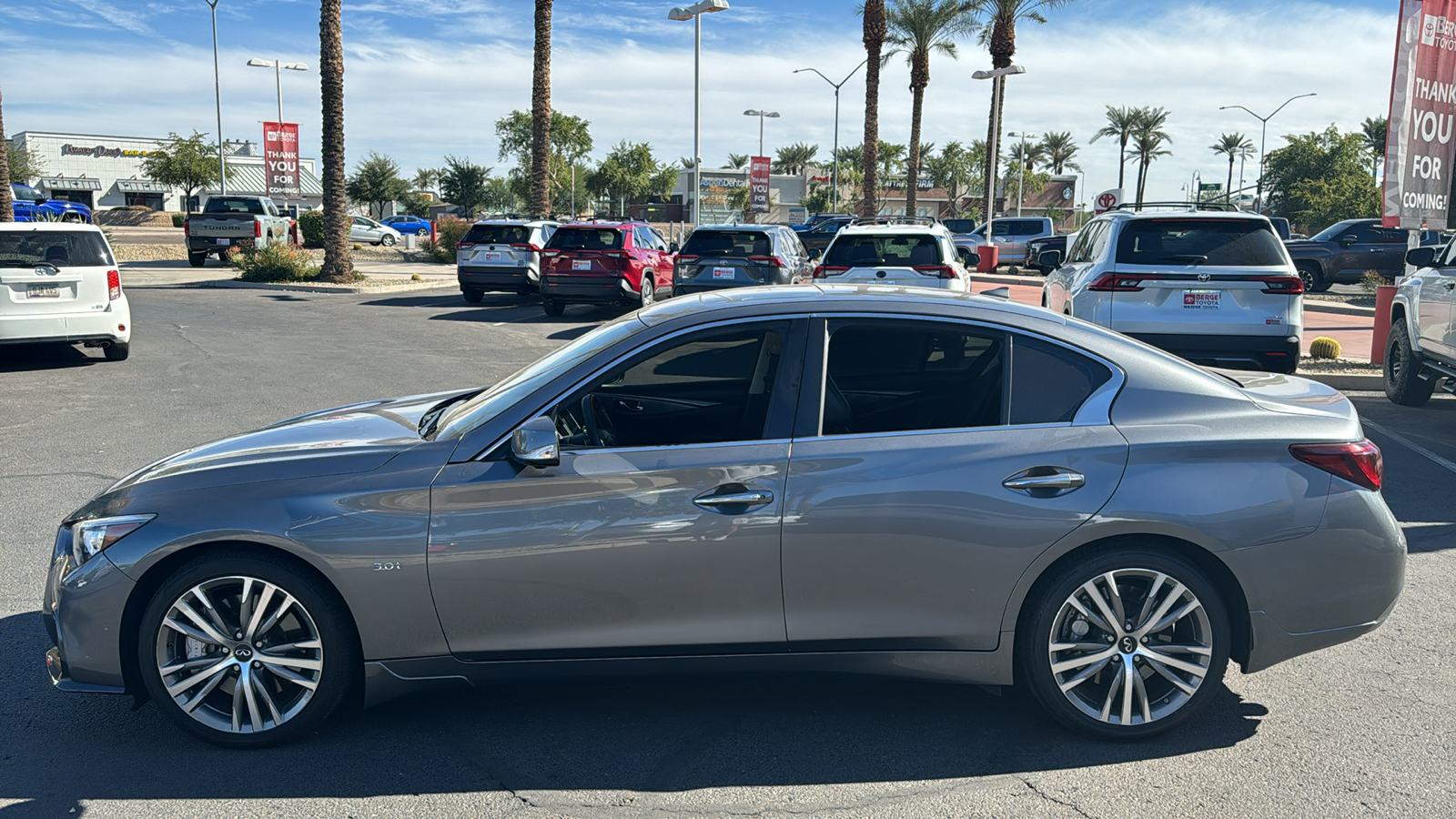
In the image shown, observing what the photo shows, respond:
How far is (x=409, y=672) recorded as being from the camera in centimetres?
388

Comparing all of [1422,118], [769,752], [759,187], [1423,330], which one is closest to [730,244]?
[1423,330]

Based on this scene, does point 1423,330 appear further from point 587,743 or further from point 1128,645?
point 587,743

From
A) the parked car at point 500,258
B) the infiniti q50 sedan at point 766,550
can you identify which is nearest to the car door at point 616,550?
the infiniti q50 sedan at point 766,550

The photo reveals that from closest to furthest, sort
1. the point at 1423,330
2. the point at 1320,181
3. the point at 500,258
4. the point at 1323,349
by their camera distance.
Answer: the point at 1423,330 → the point at 1323,349 → the point at 500,258 → the point at 1320,181

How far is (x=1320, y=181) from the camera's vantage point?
2045 inches

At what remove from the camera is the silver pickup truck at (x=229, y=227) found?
30141 millimetres

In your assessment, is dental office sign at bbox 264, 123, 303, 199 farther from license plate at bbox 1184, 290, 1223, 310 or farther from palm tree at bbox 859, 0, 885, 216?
license plate at bbox 1184, 290, 1223, 310

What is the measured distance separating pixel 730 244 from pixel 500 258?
22.9 feet

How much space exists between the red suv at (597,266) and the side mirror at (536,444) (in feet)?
51.2

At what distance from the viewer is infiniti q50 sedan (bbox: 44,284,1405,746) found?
3.78 meters

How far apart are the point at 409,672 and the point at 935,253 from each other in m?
10.3

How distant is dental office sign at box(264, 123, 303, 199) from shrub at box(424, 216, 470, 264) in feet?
14.7

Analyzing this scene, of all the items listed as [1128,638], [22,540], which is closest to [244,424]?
[22,540]

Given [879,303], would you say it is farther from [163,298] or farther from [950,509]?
[163,298]
